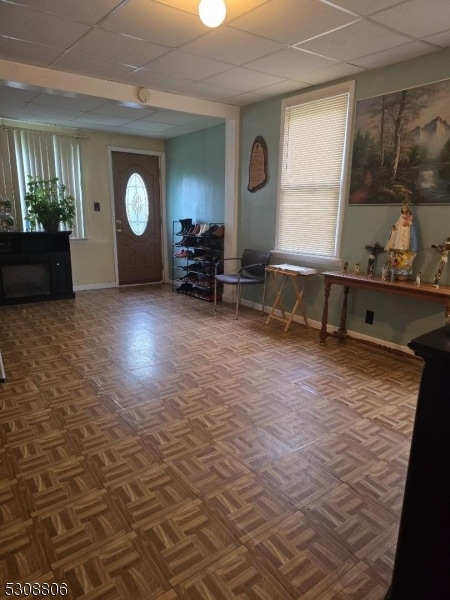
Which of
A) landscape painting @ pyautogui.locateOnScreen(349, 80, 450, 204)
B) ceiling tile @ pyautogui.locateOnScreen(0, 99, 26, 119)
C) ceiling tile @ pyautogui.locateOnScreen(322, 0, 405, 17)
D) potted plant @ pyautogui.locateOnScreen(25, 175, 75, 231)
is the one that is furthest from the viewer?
potted plant @ pyautogui.locateOnScreen(25, 175, 75, 231)

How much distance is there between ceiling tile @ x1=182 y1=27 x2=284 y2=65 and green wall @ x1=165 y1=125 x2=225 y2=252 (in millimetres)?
2277

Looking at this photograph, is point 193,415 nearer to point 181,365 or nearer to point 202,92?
point 181,365

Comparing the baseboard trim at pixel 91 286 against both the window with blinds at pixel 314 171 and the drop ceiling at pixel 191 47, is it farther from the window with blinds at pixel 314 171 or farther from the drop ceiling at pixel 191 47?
the window with blinds at pixel 314 171

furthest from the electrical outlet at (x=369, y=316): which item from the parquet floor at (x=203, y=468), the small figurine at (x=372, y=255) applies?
the small figurine at (x=372, y=255)

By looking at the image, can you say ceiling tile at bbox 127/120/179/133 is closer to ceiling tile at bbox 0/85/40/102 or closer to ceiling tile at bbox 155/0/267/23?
ceiling tile at bbox 0/85/40/102

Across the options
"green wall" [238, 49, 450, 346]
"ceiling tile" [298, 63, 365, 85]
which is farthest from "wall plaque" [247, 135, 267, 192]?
"ceiling tile" [298, 63, 365, 85]

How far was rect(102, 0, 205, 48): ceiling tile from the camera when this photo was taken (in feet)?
8.18

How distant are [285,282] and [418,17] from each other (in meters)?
2.75

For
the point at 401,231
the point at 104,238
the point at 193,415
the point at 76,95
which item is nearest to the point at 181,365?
the point at 193,415

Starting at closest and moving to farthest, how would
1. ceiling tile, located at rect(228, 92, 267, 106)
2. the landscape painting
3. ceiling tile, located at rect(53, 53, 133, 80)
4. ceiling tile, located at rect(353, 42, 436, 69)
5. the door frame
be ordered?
ceiling tile, located at rect(353, 42, 436, 69) < the landscape painting < ceiling tile, located at rect(53, 53, 133, 80) < ceiling tile, located at rect(228, 92, 267, 106) < the door frame

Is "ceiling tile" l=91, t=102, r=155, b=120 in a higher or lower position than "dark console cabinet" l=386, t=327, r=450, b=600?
higher

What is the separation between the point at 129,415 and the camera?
8.16ft

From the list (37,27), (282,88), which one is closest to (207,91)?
(282,88)

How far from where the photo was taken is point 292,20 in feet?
8.64
